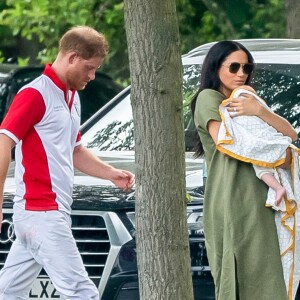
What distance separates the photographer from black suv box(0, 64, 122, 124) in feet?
36.8

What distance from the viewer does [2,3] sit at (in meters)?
16.5

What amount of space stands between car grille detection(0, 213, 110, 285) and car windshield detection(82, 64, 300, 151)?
112 cm

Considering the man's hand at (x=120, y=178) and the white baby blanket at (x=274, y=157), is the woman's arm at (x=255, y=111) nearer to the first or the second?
the white baby blanket at (x=274, y=157)

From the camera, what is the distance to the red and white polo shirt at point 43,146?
19.7 feet

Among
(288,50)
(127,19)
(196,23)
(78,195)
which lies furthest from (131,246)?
(196,23)

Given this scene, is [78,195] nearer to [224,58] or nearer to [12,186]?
[12,186]

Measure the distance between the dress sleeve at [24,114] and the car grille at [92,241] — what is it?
0.95 m

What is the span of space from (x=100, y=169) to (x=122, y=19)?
8693 mm

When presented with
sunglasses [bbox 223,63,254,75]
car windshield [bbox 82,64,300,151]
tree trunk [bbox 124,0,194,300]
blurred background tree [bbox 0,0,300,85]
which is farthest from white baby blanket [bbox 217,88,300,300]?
blurred background tree [bbox 0,0,300,85]

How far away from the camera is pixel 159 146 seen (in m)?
5.72

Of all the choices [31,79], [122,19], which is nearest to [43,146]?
[31,79]

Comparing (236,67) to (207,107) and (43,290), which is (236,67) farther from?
(43,290)

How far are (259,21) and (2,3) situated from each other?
3.37 meters

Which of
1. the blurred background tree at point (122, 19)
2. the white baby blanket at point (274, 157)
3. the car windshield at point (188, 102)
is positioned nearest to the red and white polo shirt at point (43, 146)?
the white baby blanket at point (274, 157)
